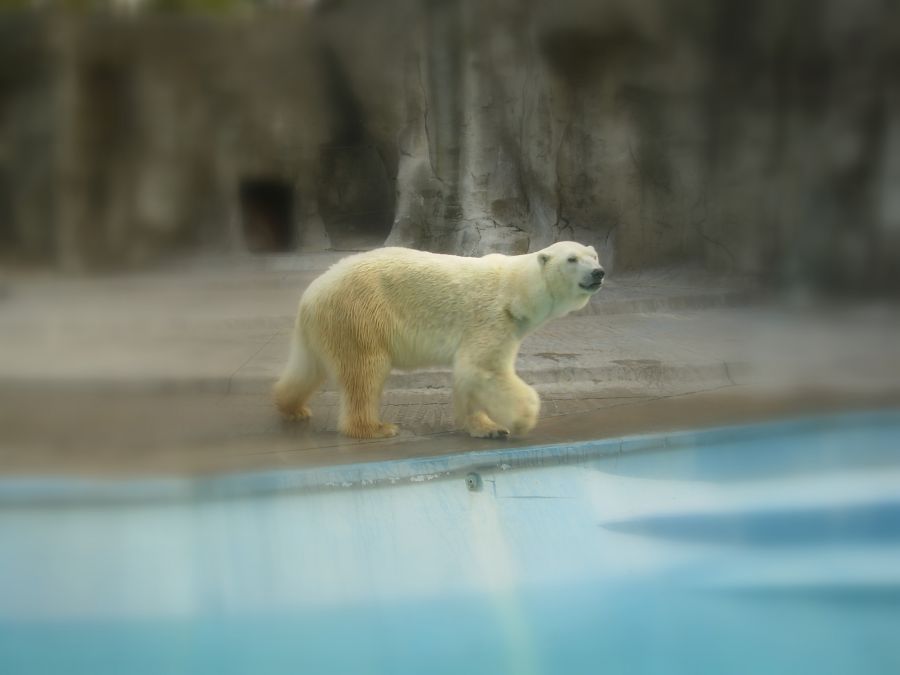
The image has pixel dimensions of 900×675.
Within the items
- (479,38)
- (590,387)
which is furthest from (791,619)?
(479,38)

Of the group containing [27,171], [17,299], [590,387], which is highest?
[27,171]

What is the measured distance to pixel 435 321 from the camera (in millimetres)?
2455

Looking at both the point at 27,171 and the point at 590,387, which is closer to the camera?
the point at 27,171

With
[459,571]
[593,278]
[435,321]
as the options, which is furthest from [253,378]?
[593,278]

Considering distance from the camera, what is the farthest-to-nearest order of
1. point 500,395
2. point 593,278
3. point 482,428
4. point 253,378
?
point 253,378
point 482,428
point 500,395
point 593,278

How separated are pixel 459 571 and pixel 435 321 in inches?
29.6

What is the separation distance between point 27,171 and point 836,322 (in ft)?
11.7

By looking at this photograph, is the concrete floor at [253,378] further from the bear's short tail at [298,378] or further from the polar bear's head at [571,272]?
the polar bear's head at [571,272]

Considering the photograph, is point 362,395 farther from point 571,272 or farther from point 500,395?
point 571,272

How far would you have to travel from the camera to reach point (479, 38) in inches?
134

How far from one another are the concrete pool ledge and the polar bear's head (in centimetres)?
49

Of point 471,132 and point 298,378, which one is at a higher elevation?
point 471,132

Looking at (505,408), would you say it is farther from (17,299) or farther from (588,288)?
(17,299)

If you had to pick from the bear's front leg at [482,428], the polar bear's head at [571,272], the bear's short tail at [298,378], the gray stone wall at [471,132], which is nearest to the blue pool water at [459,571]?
the bear's front leg at [482,428]
